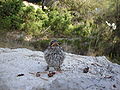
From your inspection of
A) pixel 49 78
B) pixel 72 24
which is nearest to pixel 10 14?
pixel 72 24

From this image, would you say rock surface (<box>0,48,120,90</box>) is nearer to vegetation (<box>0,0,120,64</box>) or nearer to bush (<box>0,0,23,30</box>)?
vegetation (<box>0,0,120,64</box>)

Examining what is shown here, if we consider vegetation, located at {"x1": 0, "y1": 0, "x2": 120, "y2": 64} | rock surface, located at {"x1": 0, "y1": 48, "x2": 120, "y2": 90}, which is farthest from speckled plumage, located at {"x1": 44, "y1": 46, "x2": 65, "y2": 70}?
vegetation, located at {"x1": 0, "y1": 0, "x2": 120, "y2": 64}

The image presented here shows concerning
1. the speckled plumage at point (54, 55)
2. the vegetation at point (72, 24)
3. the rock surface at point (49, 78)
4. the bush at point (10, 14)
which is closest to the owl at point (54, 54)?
the speckled plumage at point (54, 55)

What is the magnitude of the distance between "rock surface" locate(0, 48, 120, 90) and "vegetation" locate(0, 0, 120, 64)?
301 centimetres

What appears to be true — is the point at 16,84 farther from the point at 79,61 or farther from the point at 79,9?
the point at 79,9

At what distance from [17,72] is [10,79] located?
0.27m

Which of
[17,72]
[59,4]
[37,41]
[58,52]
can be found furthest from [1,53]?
[59,4]

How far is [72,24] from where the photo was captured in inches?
378

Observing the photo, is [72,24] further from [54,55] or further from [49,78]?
[49,78]

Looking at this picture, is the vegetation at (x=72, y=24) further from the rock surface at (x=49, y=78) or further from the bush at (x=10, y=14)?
the rock surface at (x=49, y=78)

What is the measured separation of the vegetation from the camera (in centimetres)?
726

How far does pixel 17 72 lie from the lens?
Result: 3176mm

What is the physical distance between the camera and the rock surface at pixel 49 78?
109 inches

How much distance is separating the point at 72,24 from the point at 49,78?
6808mm
